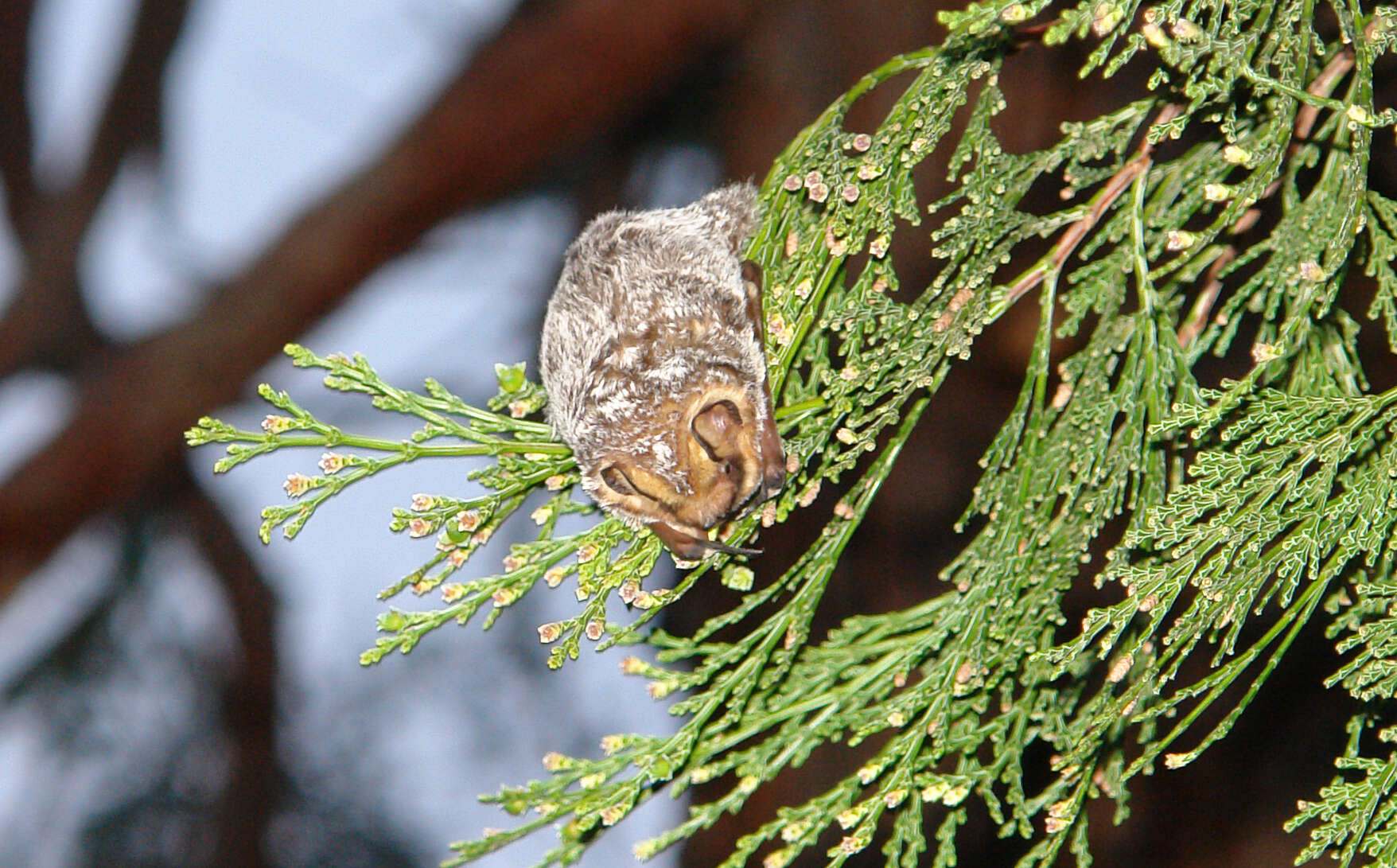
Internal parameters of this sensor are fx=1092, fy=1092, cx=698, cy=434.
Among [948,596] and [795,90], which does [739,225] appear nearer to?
[948,596]

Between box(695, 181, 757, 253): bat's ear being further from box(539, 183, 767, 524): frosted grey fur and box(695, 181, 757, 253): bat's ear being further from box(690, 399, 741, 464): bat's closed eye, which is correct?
box(690, 399, 741, 464): bat's closed eye

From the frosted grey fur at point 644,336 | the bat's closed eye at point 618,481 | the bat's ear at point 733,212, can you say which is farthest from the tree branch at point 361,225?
the bat's closed eye at point 618,481

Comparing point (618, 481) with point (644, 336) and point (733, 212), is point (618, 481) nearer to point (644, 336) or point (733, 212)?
point (644, 336)

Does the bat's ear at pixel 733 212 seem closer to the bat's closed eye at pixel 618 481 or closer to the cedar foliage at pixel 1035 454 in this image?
the cedar foliage at pixel 1035 454

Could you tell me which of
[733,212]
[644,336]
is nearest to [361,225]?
[733,212]

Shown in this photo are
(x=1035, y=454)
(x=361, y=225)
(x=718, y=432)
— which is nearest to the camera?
(x=718, y=432)

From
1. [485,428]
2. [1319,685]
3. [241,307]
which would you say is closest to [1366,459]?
[485,428]

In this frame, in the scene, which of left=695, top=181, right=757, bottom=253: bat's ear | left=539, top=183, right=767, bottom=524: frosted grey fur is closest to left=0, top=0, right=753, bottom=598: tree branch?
left=695, top=181, right=757, bottom=253: bat's ear
